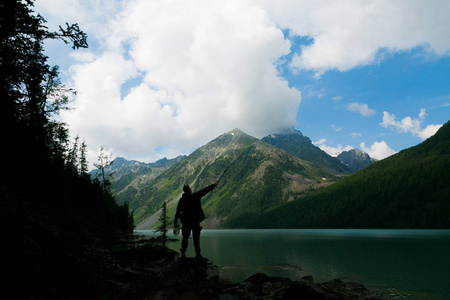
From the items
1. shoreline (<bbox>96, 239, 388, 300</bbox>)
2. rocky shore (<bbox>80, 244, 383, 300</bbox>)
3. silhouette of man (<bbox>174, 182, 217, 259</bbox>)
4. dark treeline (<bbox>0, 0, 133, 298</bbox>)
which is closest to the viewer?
dark treeline (<bbox>0, 0, 133, 298</bbox>)

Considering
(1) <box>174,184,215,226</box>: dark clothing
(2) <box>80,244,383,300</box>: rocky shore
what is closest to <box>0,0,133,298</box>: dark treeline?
(2) <box>80,244,383,300</box>: rocky shore

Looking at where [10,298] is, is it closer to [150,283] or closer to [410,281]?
[150,283]

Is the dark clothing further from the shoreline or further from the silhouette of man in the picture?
the shoreline

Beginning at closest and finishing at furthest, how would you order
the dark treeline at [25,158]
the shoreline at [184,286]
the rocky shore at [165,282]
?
the dark treeline at [25,158] < the rocky shore at [165,282] < the shoreline at [184,286]

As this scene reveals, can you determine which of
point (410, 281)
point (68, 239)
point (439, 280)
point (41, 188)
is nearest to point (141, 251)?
point (41, 188)

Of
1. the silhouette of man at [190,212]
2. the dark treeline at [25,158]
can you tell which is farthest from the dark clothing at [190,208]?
the dark treeline at [25,158]

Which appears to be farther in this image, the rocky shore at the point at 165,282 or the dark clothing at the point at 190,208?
the dark clothing at the point at 190,208

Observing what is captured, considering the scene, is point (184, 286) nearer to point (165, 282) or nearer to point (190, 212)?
point (165, 282)

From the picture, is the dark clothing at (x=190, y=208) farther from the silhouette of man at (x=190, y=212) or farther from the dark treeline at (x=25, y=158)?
the dark treeline at (x=25, y=158)

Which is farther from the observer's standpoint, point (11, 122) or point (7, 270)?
point (11, 122)

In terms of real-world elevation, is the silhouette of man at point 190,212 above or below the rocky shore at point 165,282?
above

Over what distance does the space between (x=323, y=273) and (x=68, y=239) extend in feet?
100

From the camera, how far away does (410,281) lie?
28.7 m

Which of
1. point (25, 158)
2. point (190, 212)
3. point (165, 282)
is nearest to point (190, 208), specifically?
point (190, 212)
